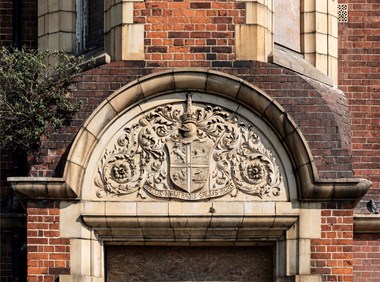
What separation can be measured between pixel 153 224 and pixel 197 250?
68cm

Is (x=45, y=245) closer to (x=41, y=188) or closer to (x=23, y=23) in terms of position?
(x=41, y=188)

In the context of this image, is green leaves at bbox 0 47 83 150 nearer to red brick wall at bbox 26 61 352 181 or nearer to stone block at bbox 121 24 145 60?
red brick wall at bbox 26 61 352 181

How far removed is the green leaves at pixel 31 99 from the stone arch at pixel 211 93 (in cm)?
36

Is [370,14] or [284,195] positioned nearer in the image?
[284,195]

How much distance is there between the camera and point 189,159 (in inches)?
606

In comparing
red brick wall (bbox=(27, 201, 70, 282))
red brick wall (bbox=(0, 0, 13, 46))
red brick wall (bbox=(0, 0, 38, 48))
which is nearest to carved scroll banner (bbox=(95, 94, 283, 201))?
red brick wall (bbox=(27, 201, 70, 282))

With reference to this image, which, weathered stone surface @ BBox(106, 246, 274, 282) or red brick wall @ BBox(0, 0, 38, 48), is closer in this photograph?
weathered stone surface @ BBox(106, 246, 274, 282)

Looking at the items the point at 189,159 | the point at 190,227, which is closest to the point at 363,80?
the point at 189,159

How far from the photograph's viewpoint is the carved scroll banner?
50.4 feet

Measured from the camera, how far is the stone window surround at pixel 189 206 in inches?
599

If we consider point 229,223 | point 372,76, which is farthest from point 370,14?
point 229,223

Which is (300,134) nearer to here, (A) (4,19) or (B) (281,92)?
(B) (281,92)

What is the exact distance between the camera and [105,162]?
50.6 ft

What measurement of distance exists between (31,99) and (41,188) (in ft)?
3.38
